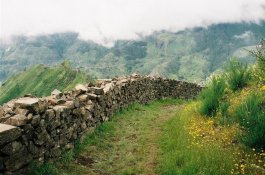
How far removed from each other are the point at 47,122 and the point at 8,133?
184 centimetres

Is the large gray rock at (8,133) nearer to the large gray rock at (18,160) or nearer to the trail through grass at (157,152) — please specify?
the large gray rock at (18,160)

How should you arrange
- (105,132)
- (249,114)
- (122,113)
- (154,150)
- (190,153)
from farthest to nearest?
(122,113) < (105,132) < (154,150) < (249,114) < (190,153)

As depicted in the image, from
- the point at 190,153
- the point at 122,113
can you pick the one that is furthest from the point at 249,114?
the point at 122,113

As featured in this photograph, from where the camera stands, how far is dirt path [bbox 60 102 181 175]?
943 cm

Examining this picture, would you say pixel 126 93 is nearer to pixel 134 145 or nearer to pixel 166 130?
pixel 166 130

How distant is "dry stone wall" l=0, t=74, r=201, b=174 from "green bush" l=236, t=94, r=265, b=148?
4.67 metres

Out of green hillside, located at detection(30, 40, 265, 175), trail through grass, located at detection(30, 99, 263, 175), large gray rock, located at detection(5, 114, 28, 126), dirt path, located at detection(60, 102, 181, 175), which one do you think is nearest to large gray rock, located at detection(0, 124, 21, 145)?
large gray rock, located at detection(5, 114, 28, 126)

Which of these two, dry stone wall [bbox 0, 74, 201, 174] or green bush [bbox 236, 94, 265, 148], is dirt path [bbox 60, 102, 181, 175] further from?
green bush [bbox 236, 94, 265, 148]

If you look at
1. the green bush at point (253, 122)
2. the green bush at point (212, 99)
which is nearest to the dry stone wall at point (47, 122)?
the green bush at point (212, 99)

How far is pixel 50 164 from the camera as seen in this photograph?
8625 mm

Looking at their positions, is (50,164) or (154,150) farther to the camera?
(154,150)

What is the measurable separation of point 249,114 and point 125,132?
5.07 meters

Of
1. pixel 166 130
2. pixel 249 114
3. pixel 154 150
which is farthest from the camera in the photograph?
pixel 166 130

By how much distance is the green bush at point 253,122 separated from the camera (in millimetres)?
9195
